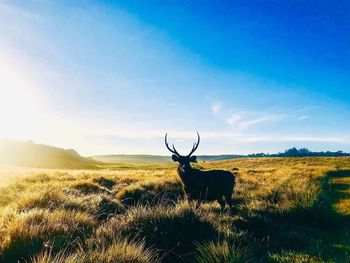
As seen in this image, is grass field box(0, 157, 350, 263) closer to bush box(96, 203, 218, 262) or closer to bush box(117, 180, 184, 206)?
bush box(96, 203, 218, 262)

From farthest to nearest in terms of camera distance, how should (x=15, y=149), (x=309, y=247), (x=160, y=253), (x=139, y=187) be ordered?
(x=15, y=149)
(x=139, y=187)
(x=309, y=247)
(x=160, y=253)

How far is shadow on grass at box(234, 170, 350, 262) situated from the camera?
8.93 meters

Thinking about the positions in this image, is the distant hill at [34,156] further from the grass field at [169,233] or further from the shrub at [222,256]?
the shrub at [222,256]

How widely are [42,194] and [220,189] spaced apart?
641cm

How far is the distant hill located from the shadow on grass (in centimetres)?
10594

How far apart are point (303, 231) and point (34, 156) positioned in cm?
12574

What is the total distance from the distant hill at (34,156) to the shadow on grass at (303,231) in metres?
106

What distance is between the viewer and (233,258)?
6.73 metres

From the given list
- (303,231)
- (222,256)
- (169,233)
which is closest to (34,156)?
(303,231)

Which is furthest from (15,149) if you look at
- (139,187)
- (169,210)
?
(169,210)

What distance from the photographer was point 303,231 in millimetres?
11398

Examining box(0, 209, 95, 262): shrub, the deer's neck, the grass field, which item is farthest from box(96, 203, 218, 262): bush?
the deer's neck

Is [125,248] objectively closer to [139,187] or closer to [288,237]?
[288,237]

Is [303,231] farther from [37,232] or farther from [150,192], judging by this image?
[150,192]
